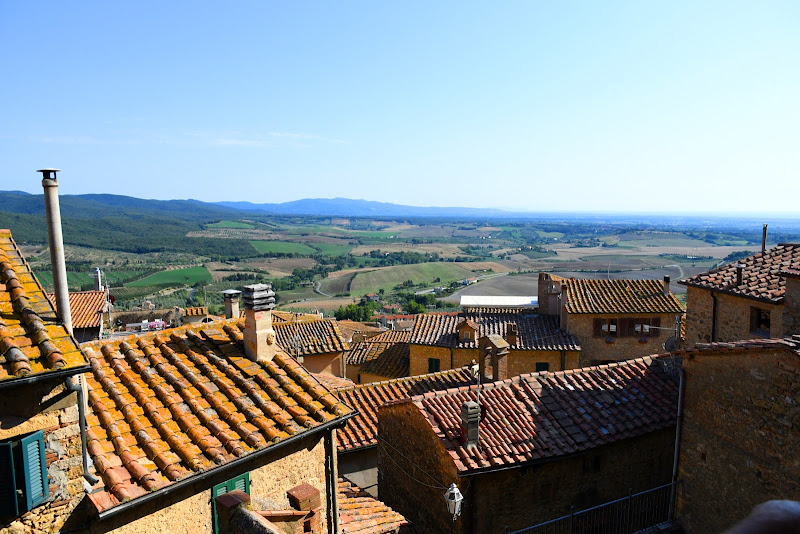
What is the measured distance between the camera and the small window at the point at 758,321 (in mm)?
14586

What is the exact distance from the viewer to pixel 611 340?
24.5 m

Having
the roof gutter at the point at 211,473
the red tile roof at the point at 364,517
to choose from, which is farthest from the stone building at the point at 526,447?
the roof gutter at the point at 211,473

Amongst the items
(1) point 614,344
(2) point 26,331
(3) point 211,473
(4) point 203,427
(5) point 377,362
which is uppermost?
(2) point 26,331

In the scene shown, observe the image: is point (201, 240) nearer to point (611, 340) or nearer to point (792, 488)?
point (611, 340)

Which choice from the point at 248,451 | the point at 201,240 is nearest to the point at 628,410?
the point at 248,451

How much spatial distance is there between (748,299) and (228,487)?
14125mm

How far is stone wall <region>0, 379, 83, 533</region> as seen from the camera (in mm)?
5027

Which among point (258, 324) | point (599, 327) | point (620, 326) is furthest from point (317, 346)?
point (258, 324)

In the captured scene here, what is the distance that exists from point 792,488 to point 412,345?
18200mm

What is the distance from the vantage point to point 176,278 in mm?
109750

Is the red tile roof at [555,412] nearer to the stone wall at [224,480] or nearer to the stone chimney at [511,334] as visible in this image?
the stone wall at [224,480]

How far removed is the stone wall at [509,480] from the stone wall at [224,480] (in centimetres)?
394

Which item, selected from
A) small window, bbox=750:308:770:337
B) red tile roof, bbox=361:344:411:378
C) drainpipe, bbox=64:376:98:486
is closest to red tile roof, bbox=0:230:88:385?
drainpipe, bbox=64:376:98:486

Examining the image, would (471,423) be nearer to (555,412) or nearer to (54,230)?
(555,412)
